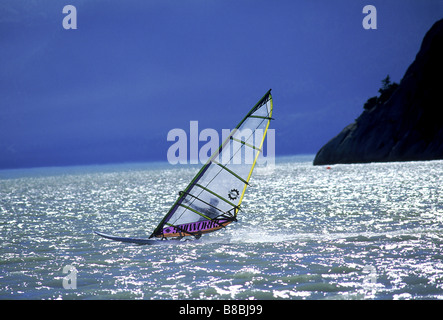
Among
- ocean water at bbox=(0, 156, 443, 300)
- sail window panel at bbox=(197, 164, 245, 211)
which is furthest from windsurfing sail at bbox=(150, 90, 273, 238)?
ocean water at bbox=(0, 156, 443, 300)

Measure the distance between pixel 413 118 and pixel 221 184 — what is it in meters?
105

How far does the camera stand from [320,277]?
11219mm

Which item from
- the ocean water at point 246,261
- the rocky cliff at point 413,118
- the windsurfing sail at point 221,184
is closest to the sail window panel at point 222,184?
the windsurfing sail at point 221,184

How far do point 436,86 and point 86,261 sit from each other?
377 feet

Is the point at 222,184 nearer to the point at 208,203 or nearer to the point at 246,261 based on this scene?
the point at 208,203

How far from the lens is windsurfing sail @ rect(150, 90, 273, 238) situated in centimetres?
→ 1631

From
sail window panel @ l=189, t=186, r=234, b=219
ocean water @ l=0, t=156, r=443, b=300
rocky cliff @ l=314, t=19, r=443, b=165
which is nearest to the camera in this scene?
ocean water @ l=0, t=156, r=443, b=300

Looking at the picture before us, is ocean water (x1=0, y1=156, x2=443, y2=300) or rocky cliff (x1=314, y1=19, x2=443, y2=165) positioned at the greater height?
rocky cliff (x1=314, y1=19, x2=443, y2=165)

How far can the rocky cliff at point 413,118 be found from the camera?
10662 cm

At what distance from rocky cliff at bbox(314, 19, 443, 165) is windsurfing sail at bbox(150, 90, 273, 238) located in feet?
330

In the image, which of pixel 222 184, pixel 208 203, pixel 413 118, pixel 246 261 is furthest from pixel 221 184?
pixel 413 118

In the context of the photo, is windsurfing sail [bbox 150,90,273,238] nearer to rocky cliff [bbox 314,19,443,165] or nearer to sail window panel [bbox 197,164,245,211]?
sail window panel [bbox 197,164,245,211]

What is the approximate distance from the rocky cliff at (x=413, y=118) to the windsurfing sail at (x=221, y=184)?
100 metres
